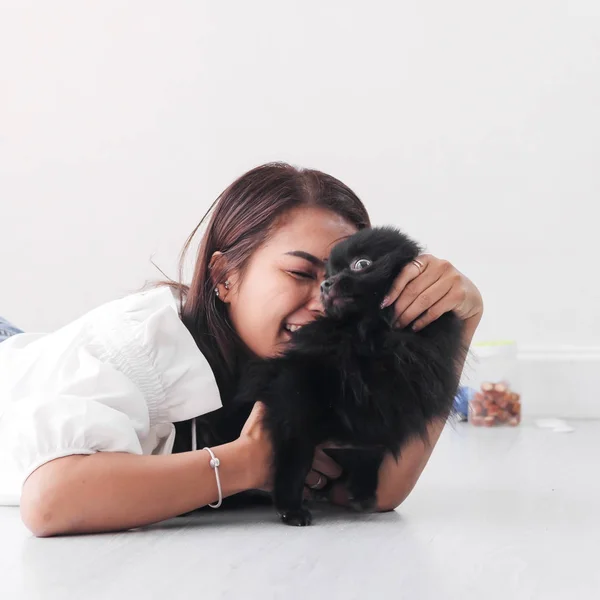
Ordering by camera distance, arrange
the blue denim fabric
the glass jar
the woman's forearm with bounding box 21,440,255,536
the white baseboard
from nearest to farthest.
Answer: the woman's forearm with bounding box 21,440,255,536, the blue denim fabric, the glass jar, the white baseboard

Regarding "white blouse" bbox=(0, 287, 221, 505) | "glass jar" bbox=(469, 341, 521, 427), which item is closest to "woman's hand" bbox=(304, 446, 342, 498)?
"white blouse" bbox=(0, 287, 221, 505)

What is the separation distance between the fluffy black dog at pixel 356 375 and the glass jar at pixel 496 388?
63.3 inches

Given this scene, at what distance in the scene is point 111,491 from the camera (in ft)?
3.53

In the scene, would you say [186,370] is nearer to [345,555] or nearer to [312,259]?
[312,259]

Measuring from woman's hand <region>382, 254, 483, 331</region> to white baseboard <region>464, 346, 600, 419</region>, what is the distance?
1787 millimetres

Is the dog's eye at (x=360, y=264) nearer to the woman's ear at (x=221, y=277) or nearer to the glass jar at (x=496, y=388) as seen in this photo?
the woman's ear at (x=221, y=277)

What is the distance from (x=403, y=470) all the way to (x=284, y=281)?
1.25 feet

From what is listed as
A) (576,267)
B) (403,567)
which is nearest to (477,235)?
(576,267)

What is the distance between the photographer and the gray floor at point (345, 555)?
874mm

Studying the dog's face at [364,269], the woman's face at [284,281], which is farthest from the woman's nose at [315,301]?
the dog's face at [364,269]

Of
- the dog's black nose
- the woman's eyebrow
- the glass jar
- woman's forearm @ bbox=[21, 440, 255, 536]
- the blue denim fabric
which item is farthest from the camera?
the glass jar

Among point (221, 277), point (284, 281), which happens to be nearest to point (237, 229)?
point (221, 277)

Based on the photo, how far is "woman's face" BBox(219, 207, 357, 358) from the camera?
4.53ft

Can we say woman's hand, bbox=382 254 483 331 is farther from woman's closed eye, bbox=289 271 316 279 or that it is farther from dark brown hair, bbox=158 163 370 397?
dark brown hair, bbox=158 163 370 397
